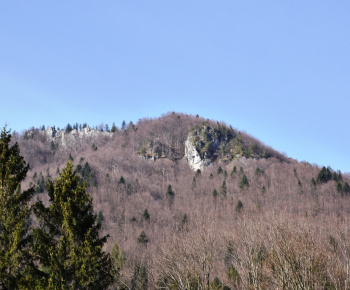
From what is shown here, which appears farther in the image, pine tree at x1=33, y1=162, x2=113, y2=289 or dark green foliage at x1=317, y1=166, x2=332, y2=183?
dark green foliage at x1=317, y1=166, x2=332, y2=183

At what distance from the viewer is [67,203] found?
15.3 metres

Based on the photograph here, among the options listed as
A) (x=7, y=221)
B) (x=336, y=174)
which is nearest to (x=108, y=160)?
(x=336, y=174)

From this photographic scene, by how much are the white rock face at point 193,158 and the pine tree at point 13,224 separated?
15887cm

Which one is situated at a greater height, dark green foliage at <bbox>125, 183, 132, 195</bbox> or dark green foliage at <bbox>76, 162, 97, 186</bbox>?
dark green foliage at <bbox>76, 162, 97, 186</bbox>

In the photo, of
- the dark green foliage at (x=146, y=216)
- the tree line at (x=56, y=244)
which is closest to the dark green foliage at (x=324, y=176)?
the dark green foliage at (x=146, y=216)

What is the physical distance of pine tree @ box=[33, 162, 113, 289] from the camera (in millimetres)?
14648

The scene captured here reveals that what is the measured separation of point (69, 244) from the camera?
1518 cm

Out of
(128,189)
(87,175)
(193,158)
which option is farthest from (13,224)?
(193,158)

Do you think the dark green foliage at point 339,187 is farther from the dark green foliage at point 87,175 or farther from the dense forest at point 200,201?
the dark green foliage at point 87,175

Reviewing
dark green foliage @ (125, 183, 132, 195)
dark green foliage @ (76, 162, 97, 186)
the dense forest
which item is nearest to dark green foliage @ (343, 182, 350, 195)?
the dense forest

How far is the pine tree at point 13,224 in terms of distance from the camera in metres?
15.2

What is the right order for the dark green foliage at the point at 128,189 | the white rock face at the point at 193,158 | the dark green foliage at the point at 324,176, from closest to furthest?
the dark green foliage at the point at 324,176
the dark green foliage at the point at 128,189
the white rock face at the point at 193,158

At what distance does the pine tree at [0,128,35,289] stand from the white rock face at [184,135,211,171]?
521 ft

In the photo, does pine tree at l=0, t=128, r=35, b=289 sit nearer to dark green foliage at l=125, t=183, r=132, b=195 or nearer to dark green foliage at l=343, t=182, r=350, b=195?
dark green foliage at l=343, t=182, r=350, b=195
